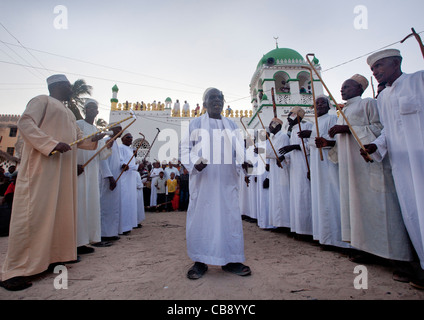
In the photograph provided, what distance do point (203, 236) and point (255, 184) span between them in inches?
154

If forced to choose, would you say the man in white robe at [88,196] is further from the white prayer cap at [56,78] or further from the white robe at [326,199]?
the white robe at [326,199]

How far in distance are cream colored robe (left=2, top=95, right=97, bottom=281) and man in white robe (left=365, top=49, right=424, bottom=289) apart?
3.06 metres

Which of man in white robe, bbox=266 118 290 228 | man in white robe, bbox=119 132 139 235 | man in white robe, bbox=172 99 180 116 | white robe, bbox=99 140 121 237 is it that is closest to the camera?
white robe, bbox=99 140 121 237

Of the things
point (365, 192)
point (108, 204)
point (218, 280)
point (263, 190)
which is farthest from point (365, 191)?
point (108, 204)

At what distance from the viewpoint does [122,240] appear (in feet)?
13.1

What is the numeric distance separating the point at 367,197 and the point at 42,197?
10.5 feet

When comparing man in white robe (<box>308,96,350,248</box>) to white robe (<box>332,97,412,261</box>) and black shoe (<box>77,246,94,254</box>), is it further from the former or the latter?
black shoe (<box>77,246,94,254</box>)

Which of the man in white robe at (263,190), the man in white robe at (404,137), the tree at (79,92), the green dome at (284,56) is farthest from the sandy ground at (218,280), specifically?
the tree at (79,92)

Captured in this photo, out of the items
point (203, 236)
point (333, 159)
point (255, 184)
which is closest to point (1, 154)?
point (255, 184)

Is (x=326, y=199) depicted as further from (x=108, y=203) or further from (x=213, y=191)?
(x=108, y=203)

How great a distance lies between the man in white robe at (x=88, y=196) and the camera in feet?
9.76

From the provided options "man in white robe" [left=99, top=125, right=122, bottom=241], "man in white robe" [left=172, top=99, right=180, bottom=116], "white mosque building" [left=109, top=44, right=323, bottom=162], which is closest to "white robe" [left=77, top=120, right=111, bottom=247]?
"man in white robe" [left=99, top=125, right=122, bottom=241]

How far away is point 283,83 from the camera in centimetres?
1563

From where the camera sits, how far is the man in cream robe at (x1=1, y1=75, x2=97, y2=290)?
80.0 inches
